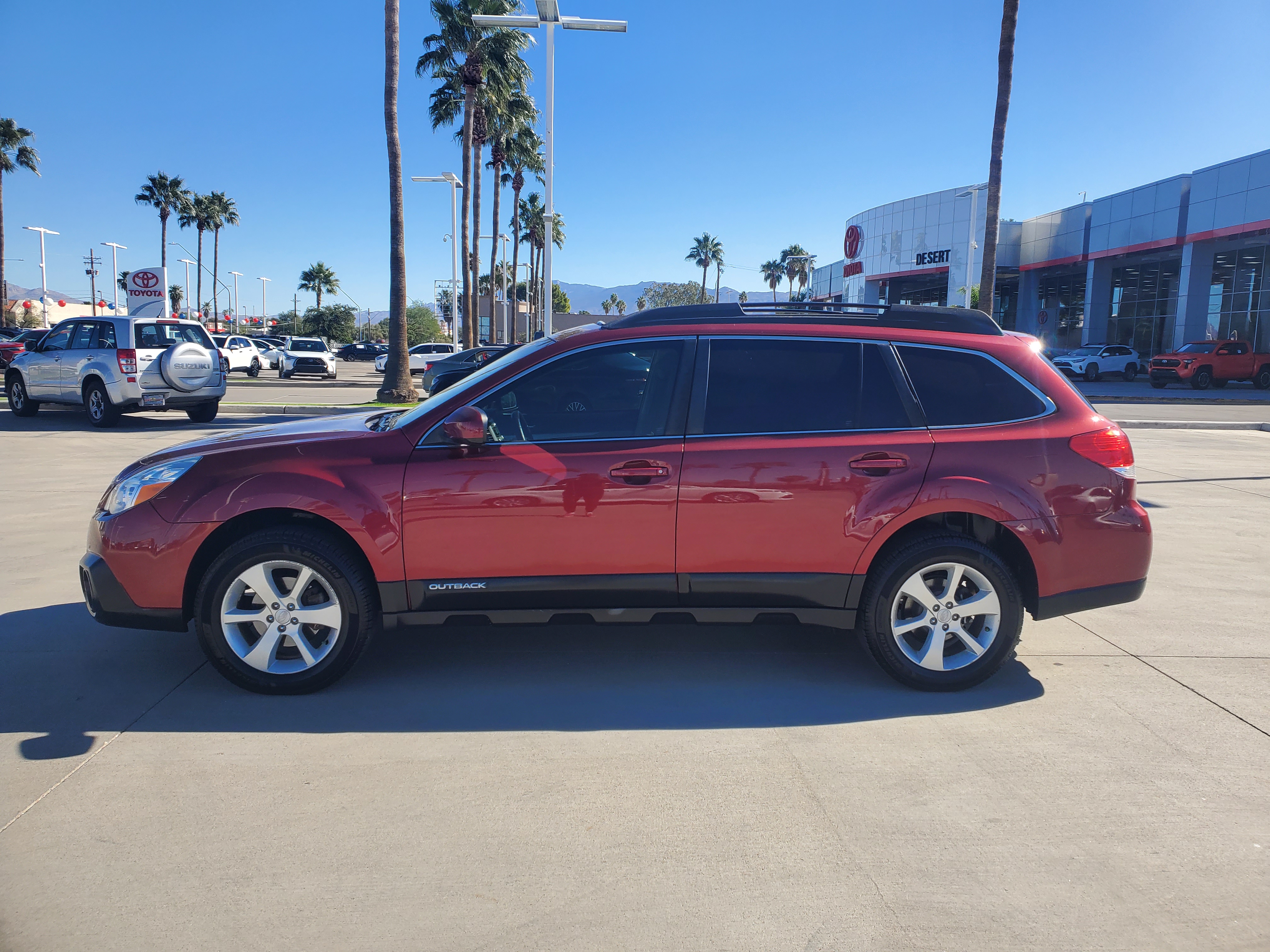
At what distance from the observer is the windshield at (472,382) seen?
13.9 ft

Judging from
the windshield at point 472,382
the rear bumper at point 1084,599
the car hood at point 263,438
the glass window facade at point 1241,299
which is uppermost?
the glass window facade at point 1241,299

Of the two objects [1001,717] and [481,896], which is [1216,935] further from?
[481,896]

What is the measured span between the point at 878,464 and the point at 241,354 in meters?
35.8

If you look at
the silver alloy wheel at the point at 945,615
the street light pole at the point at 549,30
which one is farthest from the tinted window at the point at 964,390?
the street light pole at the point at 549,30

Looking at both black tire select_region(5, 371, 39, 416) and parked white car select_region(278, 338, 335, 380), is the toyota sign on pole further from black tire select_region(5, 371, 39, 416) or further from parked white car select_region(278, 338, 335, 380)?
parked white car select_region(278, 338, 335, 380)

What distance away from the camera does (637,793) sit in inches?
130

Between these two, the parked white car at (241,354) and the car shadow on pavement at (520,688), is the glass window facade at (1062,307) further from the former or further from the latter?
the car shadow on pavement at (520,688)

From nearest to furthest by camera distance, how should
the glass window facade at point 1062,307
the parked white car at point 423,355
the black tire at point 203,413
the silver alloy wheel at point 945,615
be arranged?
the silver alloy wheel at point 945,615, the black tire at point 203,413, the parked white car at point 423,355, the glass window facade at point 1062,307

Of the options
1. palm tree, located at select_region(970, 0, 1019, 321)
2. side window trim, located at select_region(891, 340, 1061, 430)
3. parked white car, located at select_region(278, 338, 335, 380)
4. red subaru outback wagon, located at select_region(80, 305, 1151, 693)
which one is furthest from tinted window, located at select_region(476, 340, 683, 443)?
parked white car, located at select_region(278, 338, 335, 380)

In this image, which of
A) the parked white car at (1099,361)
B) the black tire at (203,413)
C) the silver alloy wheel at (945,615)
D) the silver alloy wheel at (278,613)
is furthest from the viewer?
the parked white car at (1099,361)

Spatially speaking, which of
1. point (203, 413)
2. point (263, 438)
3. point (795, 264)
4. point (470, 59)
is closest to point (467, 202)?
point (470, 59)

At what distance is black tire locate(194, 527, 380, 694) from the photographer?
398 centimetres

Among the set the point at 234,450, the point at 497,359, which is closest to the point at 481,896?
the point at 234,450

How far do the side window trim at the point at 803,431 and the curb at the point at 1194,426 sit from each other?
15.6 m
